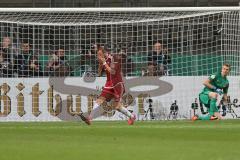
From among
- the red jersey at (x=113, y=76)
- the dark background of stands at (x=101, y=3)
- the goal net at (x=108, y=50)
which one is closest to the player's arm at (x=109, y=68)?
the red jersey at (x=113, y=76)

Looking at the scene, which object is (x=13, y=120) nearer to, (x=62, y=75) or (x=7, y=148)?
(x=62, y=75)

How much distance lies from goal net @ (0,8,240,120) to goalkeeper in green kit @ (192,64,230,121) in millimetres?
510

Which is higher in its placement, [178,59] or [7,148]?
[178,59]

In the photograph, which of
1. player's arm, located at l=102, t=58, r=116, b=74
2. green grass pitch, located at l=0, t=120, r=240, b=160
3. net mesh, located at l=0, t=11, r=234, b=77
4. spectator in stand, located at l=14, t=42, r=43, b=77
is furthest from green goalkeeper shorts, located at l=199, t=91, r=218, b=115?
green grass pitch, located at l=0, t=120, r=240, b=160

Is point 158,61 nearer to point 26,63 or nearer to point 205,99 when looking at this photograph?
point 205,99

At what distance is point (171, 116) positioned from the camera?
1791 cm

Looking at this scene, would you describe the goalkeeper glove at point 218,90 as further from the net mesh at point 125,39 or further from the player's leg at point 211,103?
the net mesh at point 125,39

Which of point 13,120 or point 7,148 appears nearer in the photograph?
point 7,148

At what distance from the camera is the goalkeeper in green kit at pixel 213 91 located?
1706 centimetres

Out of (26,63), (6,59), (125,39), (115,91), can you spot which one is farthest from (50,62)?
(115,91)

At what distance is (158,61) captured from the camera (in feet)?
59.6

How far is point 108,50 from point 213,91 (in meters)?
3.19

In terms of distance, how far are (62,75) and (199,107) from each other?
3.60m

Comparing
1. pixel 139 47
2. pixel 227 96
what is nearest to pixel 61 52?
pixel 139 47
